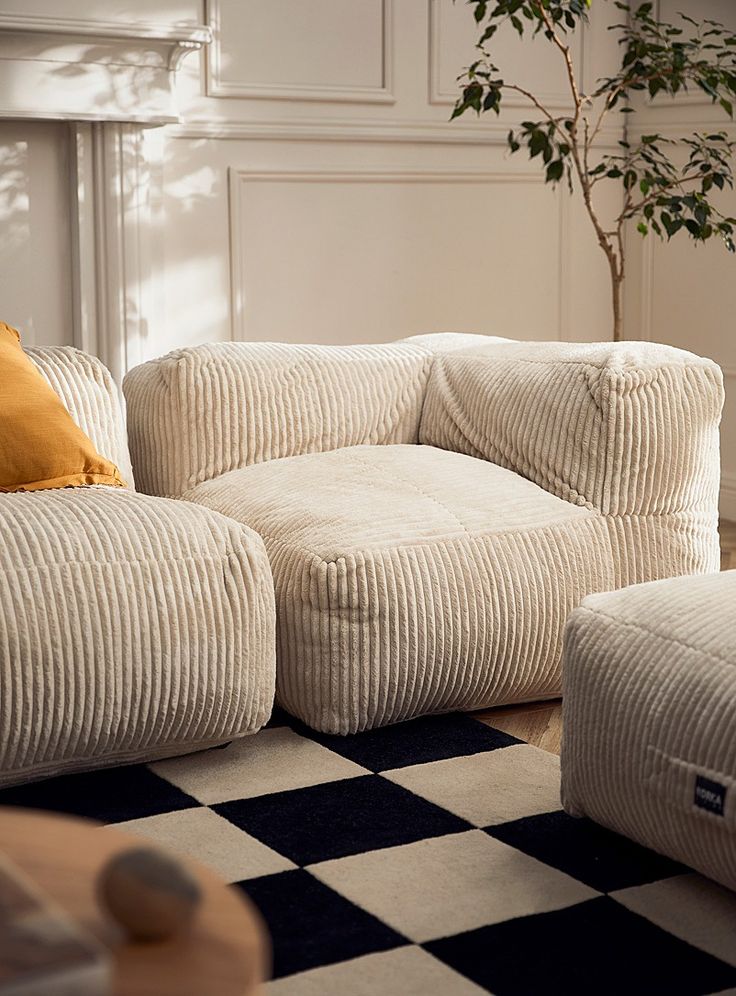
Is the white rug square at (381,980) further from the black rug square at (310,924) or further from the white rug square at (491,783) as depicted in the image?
the white rug square at (491,783)

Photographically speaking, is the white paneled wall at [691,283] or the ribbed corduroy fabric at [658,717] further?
the white paneled wall at [691,283]

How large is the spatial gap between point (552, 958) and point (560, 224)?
3450 millimetres

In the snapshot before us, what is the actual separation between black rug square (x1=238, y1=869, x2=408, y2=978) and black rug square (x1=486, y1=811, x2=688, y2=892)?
0.94 feet

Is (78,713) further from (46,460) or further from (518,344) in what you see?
(518,344)

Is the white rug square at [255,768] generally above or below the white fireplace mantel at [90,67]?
below

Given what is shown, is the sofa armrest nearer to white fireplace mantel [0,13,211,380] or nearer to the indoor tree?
the indoor tree

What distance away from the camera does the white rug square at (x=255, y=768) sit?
80.5 inches

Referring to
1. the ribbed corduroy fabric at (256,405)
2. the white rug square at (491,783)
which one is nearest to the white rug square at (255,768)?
the white rug square at (491,783)

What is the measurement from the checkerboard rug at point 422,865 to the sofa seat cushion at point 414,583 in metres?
0.09

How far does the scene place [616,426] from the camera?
2463mm

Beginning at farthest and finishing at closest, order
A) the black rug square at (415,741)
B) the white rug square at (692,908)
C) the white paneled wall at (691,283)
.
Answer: the white paneled wall at (691,283)
the black rug square at (415,741)
the white rug square at (692,908)

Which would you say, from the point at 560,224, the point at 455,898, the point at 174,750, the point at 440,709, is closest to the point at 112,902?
the point at 455,898

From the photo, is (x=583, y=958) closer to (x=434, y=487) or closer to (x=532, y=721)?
(x=532, y=721)

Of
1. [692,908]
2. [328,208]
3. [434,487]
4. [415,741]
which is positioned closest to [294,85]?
[328,208]
